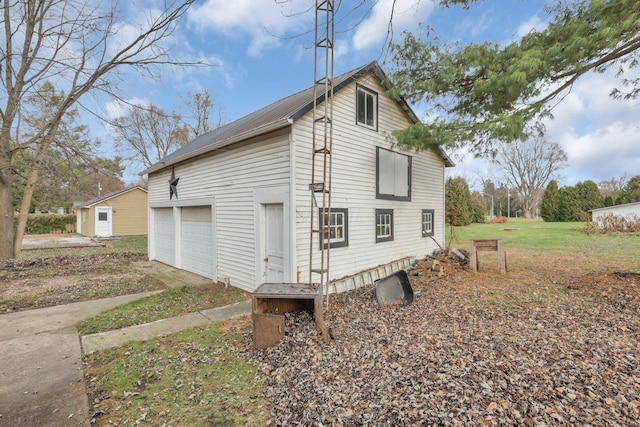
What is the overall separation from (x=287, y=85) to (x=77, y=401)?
10.1m

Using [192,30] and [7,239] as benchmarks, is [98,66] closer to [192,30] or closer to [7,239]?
[192,30]

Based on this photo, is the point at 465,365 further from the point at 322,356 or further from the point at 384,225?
the point at 384,225

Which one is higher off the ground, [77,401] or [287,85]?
[287,85]

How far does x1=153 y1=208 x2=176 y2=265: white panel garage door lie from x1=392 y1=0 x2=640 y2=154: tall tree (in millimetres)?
8528

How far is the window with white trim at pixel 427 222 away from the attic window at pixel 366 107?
12.2 ft

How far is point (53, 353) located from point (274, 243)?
3.88m

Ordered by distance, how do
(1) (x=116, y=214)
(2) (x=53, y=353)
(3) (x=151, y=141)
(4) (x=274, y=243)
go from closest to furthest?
(2) (x=53, y=353) < (4) (x=274, y=243) < (1) (x=116, y=214) < (3) (x=151, y=141)

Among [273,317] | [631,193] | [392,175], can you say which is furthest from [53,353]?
[631,193]

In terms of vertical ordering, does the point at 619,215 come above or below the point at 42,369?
above

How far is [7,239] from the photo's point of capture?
11070 mm

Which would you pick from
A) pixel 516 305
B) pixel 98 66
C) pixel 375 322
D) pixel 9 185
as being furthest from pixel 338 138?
pixel 9 185

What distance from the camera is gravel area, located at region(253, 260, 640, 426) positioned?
2535mm

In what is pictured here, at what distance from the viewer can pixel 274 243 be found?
22.2ft

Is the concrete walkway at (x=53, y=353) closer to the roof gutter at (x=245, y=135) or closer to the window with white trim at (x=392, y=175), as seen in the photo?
the roof gutter at (x=245, y=135)
